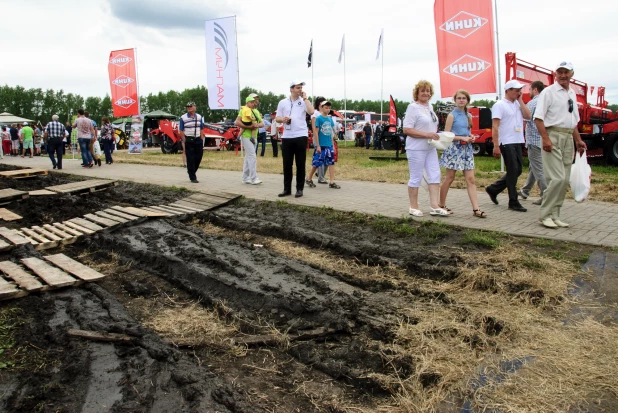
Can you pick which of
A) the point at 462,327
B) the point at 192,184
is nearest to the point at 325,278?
the point at 462,327

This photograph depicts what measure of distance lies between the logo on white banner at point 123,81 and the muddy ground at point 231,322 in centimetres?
1869

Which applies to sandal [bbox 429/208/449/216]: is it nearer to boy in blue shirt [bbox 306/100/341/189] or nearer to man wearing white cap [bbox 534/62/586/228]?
man wearing white cap [bbox 534/62/586/228]

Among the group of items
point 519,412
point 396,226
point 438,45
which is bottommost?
point 519,412

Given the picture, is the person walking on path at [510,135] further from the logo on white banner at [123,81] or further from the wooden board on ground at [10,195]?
the logo on white banner at [123,81]

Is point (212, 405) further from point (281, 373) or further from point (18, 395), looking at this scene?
point (18, 395)

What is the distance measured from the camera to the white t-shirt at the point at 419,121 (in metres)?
6.47

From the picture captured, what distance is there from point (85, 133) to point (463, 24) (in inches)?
450

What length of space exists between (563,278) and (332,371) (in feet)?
7.84

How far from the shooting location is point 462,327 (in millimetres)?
3115

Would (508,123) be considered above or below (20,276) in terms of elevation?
above

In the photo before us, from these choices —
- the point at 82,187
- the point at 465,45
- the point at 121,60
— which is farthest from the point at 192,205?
the point at 121,60

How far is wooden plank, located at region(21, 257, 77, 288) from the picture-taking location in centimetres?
395

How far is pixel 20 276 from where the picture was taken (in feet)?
13.4

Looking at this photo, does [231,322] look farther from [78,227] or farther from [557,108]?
[557,108]
